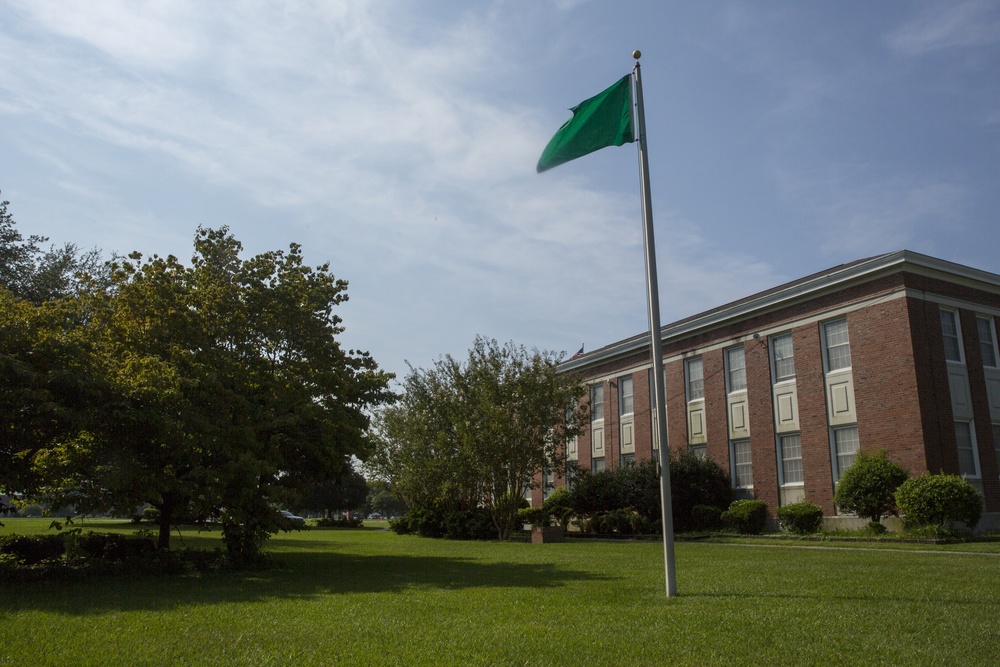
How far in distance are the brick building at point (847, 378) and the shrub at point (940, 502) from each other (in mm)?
2102

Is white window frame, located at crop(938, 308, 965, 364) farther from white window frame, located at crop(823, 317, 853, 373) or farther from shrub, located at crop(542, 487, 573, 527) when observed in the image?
shrub, located at crop(542, 487, 573, 527)

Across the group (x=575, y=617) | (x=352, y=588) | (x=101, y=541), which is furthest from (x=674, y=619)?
(x=101, y=541)

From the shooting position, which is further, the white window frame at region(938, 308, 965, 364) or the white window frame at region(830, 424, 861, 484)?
the white window frame at region(830, 424, 861, 484)

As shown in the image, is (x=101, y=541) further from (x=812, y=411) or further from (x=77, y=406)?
(x=812, y=411)

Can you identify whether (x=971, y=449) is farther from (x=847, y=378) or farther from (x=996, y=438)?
(x=847, y=378)

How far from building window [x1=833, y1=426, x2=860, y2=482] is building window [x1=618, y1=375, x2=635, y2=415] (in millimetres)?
12981

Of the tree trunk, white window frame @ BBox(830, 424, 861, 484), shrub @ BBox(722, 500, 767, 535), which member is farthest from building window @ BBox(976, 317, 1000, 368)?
the tree trunk

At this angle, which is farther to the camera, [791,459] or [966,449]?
[791,459]

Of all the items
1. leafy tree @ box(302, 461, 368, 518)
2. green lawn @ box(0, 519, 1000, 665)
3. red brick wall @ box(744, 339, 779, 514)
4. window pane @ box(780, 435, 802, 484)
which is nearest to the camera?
green lawn @ box(0, 519, 1000, 665)

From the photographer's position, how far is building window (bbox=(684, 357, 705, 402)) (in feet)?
118

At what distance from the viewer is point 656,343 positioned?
11.8 metres

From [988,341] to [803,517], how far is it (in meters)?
9.79

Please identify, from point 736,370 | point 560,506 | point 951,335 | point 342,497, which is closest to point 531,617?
point 951,335

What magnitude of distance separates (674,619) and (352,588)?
6324 millimetres
